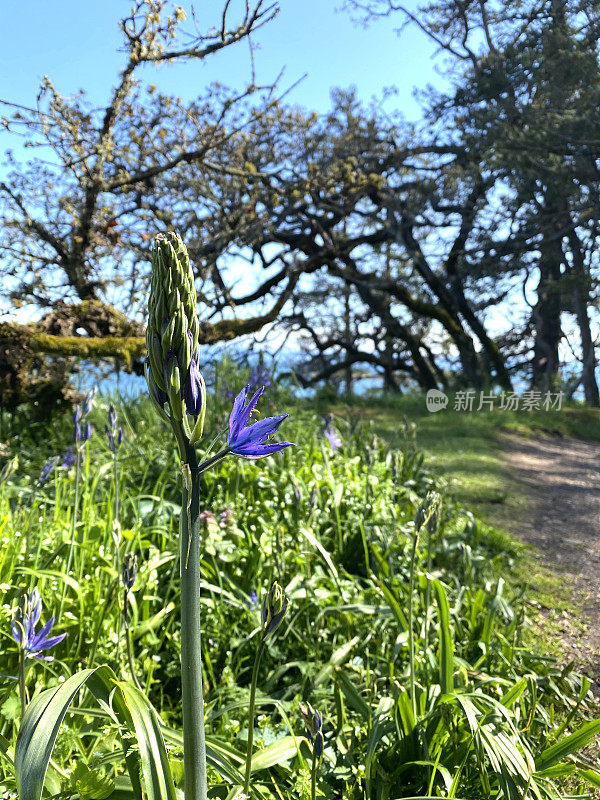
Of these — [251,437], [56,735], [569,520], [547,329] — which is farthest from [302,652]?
[547,329]

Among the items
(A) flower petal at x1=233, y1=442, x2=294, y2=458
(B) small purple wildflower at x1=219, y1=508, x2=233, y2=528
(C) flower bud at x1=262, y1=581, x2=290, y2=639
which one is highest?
(A) flower petal at x1=233, y1=442, x2=294, y2=458

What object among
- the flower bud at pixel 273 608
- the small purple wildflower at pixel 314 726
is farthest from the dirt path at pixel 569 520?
the flower bud at pixel 273 608

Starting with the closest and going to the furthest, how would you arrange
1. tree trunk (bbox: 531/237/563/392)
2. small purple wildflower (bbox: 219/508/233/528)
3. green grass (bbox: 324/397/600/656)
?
small purple wildflower (bbox: 219/508/233/528) → green grass (bbox: 324/397/600/656) → tree trunk (bbox: 531/237/563/392)

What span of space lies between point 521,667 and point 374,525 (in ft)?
3.11

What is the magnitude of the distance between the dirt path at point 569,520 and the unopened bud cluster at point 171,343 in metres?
2.45

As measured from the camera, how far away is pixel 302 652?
2123 millimetres

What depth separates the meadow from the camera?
132 cm

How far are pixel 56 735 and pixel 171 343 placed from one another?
1.76 feet

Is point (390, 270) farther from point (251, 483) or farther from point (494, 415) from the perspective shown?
point (251, 483)

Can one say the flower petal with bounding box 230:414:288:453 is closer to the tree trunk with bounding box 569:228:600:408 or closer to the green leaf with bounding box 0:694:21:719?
the green leaf with bounding box 0:694:21:719

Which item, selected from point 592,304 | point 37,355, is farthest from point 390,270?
point 37,355

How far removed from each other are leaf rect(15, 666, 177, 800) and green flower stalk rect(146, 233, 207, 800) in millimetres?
132

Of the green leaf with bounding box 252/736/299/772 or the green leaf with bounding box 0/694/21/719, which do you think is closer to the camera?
the green leaf with bounding box 252/736/299/772

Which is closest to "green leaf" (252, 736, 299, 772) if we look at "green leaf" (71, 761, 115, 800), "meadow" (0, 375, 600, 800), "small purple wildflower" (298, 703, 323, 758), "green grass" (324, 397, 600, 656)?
"meadow" (0, 375, 600, 800)
